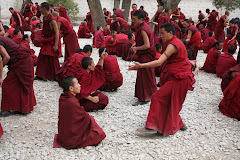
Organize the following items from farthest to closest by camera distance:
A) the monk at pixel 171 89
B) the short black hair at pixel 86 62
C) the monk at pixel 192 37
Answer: the monk at pixel 192 37, the short black hair at pixel 86 62, the monk at pixel 171 89

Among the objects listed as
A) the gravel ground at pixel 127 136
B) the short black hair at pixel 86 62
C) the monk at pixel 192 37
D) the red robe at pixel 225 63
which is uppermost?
the monk at pixel 192 37

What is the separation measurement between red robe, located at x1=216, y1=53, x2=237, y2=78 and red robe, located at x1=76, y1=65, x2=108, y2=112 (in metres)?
2.94

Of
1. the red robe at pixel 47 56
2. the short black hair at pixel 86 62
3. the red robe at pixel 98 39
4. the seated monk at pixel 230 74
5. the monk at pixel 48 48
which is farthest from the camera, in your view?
the red robe at pixel 98 39

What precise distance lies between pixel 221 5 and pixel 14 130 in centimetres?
1635

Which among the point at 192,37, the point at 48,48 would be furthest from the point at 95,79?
the point at 192,37

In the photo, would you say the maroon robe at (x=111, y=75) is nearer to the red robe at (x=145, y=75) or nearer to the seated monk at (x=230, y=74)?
the red robe at (x=145, y=75)

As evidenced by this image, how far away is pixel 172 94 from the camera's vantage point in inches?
121

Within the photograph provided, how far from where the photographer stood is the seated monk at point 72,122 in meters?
2.77

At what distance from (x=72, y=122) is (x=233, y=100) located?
2.44 m

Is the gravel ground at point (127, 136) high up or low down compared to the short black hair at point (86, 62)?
down

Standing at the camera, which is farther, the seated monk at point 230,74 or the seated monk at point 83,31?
the seated monk at point 83,31

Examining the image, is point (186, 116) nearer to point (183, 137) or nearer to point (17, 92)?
point (183, 137)

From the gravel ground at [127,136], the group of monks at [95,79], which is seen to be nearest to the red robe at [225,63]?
the group of monks at [95,79]

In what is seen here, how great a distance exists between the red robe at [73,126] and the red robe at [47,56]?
2.35 meters
